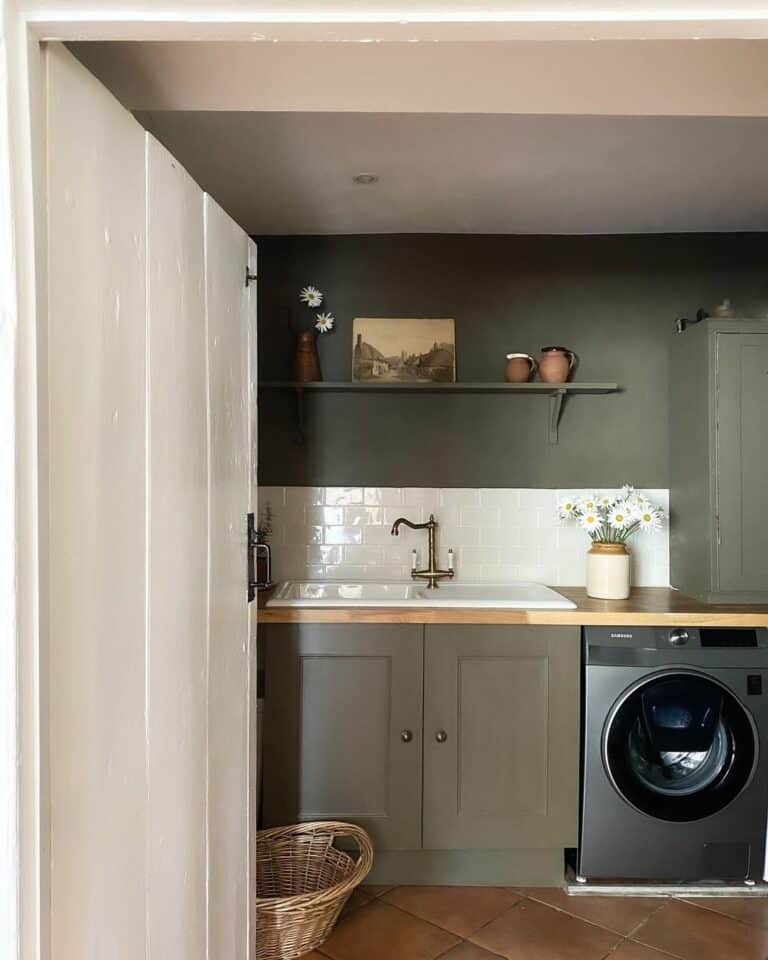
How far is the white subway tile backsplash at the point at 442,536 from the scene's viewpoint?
3.31 m

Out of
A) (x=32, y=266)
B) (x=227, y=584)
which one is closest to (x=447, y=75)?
(x=32, y=266)

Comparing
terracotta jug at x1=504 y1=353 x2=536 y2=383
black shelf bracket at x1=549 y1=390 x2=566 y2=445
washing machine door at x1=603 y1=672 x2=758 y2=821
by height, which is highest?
terracotta jug at x1=504 y1=353 x2=536 y2=383

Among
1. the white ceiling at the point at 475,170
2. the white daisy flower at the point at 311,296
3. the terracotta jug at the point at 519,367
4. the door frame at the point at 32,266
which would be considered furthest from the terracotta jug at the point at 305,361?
the door frame at the point at 32,266

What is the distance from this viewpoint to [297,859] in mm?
2621

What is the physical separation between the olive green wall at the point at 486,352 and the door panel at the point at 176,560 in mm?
1886

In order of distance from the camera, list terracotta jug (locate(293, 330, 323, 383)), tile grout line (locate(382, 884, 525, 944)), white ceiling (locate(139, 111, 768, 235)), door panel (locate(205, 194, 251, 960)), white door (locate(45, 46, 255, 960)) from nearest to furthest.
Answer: white door (locate(45, 46, 255, 960))
door panel (locate(205, 194, 251, 960))
white ceiling (locate(139, 111, 768, 235))
tile grout line (locate(382, 884, 525, 944))
terracotta jug (locate(293, 330, 323, 383))

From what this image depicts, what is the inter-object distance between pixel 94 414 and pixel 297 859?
2.10m

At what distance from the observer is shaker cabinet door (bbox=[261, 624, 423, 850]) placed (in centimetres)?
271

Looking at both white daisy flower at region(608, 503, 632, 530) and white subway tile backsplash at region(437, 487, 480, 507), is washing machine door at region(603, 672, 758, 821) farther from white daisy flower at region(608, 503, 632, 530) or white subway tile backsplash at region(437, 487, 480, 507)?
white subway tile backsplash at region(437, 487, 480, 507)

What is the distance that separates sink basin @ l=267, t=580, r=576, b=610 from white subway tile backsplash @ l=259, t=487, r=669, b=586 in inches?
2.6

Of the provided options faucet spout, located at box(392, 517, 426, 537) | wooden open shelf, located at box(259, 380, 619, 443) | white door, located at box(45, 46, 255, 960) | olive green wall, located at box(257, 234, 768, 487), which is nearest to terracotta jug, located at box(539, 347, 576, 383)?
wooden open shelf, located at box(259, 380, 619, 443)

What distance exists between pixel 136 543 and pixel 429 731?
184cm

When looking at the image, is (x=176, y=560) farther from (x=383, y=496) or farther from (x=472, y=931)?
(x=383, y=496)

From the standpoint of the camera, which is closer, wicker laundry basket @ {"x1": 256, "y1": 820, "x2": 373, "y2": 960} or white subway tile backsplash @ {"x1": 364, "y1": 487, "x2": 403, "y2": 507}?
wicker laundry basket @ {"x1": 256, "y1": 820, "x2": 373, "y2": 960}
